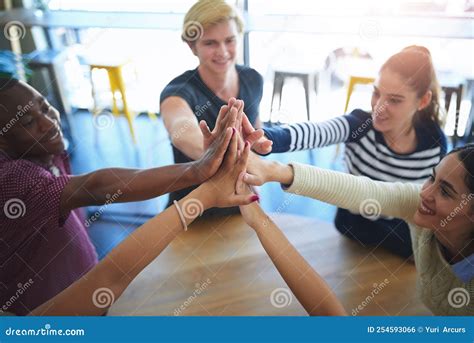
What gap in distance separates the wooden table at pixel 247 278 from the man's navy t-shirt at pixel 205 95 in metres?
0.17

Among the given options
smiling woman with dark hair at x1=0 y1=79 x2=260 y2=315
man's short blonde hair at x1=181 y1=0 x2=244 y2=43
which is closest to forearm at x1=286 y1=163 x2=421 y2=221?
smiling woman with dark hair at x1=0 y1=79 x2=260 y2=315

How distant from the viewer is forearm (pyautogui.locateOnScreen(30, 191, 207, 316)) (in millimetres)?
1049

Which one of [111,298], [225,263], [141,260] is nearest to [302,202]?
[225,263]

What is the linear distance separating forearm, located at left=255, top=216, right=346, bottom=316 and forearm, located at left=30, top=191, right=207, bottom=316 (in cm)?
19

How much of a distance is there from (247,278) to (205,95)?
0.48 meters

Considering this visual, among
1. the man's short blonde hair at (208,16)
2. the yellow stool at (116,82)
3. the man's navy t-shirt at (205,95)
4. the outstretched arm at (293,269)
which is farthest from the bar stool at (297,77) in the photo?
the yellow stool at (116,82)

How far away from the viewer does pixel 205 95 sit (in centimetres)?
107

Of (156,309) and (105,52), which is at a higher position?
(105,52)

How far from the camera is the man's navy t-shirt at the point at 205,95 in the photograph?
42.2 inches

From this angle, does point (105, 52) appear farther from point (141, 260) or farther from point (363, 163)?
point (363, 163)

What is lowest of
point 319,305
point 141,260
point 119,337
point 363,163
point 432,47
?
point 119,337

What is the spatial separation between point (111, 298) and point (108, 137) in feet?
1.30

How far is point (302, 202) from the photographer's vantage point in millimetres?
1128

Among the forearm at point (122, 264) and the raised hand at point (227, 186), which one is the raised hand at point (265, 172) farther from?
the forearm at point (122, 264)
